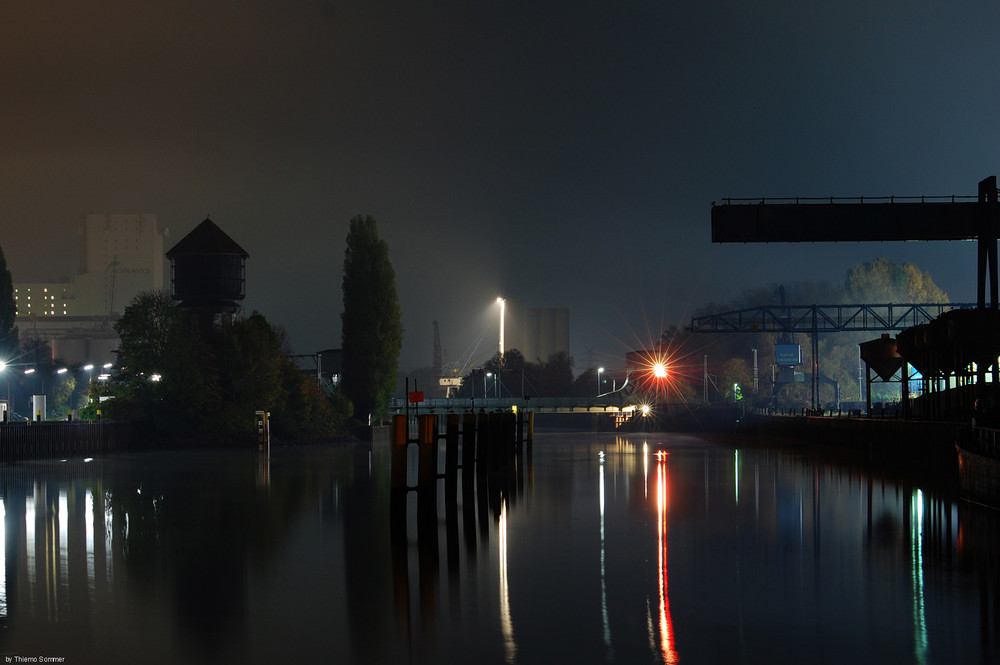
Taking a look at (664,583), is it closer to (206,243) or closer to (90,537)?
(90,537)

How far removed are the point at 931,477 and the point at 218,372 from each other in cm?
4975

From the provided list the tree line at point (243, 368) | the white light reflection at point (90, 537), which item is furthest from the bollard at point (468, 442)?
the tree line at point (243, 368)

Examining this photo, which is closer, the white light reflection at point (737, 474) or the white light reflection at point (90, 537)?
the white light reflection at point (90, 537)

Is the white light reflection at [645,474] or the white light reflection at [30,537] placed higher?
the white light reflection at [30,537]

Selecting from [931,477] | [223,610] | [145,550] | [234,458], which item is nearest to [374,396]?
[234,458]

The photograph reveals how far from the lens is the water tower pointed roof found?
94.4m

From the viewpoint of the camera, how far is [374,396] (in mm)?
97375

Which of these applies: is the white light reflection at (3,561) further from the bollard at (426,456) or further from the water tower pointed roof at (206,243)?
the water tower pointed roof at (206,243)

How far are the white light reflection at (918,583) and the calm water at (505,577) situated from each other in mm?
67

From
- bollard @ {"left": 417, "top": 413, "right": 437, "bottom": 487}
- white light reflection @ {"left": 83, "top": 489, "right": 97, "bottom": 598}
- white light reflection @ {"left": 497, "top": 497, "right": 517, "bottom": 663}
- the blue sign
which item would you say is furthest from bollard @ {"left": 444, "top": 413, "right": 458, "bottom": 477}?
the blue sign

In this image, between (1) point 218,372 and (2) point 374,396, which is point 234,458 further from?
(2) point 374,396

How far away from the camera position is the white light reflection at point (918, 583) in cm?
1432

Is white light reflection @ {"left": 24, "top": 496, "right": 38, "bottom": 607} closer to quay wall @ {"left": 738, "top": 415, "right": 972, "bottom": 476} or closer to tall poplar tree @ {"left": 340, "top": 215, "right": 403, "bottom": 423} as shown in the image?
quay wall @ {"left": 738, "top": 415, "right": 972, "bottom": 476}

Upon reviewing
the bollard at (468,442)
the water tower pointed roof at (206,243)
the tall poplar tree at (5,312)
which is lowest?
the bollard at (468,442)
